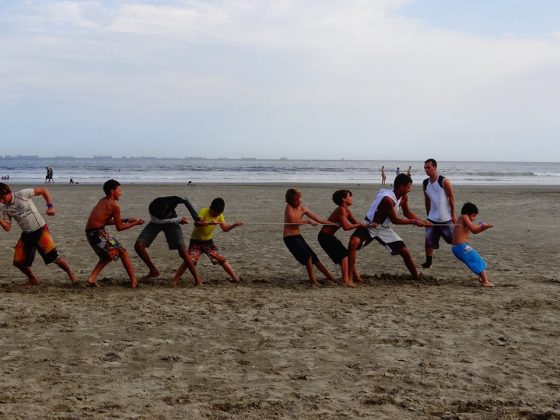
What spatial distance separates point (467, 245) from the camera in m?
7.96

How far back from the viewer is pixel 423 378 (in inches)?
177

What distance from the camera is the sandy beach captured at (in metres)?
4.01

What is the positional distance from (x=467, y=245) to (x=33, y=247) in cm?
568

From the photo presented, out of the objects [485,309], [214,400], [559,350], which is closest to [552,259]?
[485,309]

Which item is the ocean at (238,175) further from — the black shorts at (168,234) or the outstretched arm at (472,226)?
the outstretched arm at (472,226)

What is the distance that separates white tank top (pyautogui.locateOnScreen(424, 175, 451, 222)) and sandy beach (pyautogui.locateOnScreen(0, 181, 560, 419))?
34.9 inches

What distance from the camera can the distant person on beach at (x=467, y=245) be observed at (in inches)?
310

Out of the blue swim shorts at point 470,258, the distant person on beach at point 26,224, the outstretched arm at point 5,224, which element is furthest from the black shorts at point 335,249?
the outstretched arm at point 5,224

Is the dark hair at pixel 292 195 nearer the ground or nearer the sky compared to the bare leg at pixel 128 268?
nearer the sky

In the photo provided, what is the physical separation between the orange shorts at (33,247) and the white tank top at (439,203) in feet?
17.3

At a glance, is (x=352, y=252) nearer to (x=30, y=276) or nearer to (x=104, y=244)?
(x=104, y=244)

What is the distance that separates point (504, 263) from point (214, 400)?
23.1 ft

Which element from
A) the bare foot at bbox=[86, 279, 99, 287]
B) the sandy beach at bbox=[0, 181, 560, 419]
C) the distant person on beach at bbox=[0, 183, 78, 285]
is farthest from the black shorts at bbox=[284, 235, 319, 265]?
the distant person on beach at bbox=[0, 183, 78, 285]

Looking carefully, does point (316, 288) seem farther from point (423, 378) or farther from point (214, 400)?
point (214, 400)
